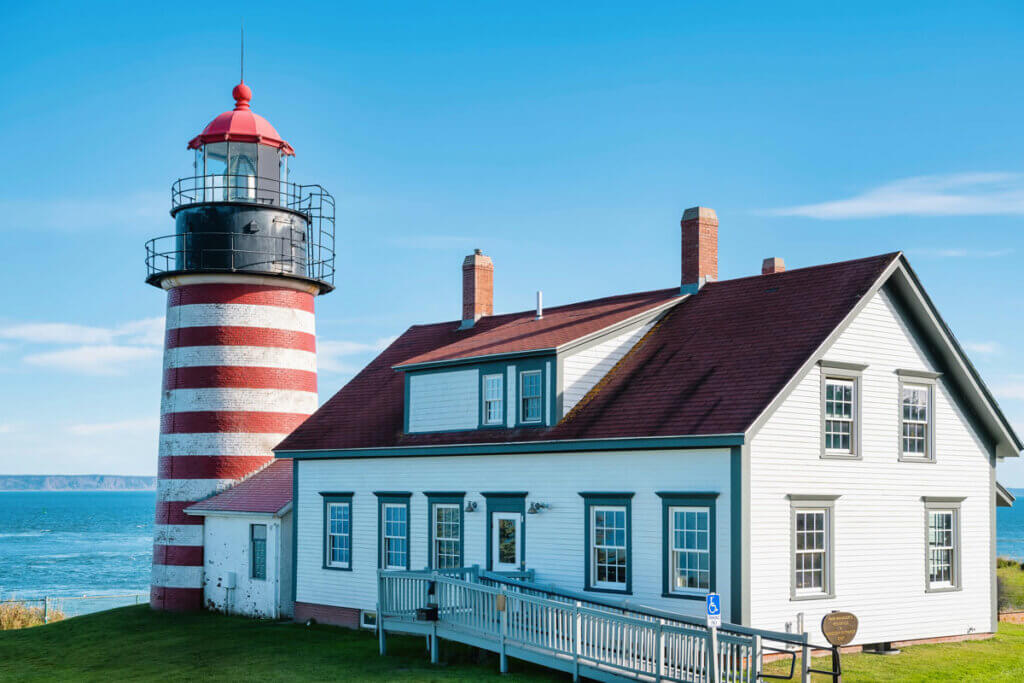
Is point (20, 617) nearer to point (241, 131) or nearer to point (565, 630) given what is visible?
point (241, 131)

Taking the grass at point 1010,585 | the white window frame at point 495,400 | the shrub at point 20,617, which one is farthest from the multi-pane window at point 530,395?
the shrub at point 20,617

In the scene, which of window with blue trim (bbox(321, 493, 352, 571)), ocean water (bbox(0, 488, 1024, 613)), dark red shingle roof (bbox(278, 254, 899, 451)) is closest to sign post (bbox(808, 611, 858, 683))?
dark red shingle roof (bbox(278, 254, 899, 451))

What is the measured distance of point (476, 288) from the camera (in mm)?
30797

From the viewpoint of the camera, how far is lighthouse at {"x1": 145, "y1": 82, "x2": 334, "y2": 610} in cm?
3025

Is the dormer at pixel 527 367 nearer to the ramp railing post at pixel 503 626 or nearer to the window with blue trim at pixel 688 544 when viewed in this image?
the window with blue trim at pixel 688 544

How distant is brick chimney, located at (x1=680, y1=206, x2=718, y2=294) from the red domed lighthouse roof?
39.1ft

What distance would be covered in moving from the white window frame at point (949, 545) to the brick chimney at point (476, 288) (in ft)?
42.3

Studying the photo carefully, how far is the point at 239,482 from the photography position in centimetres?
3055

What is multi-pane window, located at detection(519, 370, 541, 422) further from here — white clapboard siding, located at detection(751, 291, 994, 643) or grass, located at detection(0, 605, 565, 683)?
white clapboard siding, located at detection(751, 291, 994, 643)

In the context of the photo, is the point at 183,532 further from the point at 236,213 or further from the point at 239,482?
the point at 236,213

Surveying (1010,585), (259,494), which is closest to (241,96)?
(259,494)

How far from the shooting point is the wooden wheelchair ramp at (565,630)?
16.6 m

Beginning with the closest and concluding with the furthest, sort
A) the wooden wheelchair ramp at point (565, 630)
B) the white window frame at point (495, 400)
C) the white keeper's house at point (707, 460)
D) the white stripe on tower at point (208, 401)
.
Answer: the wooden wheelchair ramp at point (565, 630) < the white keeper's house at point (707, 460) < the white window frame at point (495, 400) < the white stripe on tower at point (208, 401)

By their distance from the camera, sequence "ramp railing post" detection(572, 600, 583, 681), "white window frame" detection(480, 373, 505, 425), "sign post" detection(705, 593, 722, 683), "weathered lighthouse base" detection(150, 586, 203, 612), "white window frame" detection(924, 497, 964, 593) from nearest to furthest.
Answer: "sign post" detection(705, 593, 722, 683) < "ramp railing post" detection(572, 600, 583, 681) < "white window frame" detection(924, 497, 964, 593) < "white window frame" detection(480, 373, 505, 425) < "weathered lighthouse base" detection(150, 586, 203, 612)
